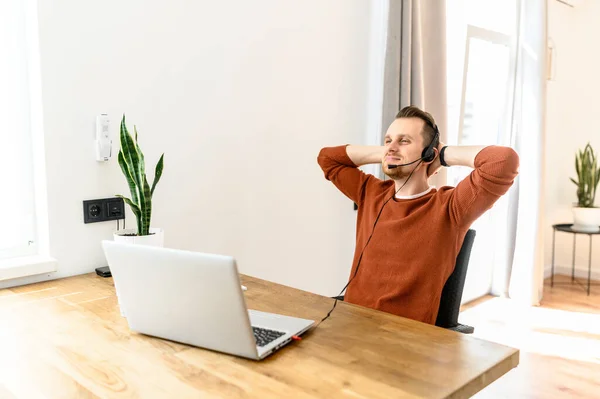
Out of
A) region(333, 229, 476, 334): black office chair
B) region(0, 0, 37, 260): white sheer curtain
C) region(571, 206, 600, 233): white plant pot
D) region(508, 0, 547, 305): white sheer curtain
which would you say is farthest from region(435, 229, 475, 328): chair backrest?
region(571, 206, 600, 233): white plant pot

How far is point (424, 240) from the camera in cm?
189

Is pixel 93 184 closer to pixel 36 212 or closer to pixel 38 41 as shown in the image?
pixel 36 212

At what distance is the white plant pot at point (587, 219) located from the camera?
461 centimetres

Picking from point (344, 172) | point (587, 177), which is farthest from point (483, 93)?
point (344, 172)

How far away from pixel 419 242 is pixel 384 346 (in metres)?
0.66

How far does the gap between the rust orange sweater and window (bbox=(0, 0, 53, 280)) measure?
1132 mm

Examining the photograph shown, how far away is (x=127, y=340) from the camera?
1352 mm

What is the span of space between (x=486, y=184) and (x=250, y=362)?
38.8 inches

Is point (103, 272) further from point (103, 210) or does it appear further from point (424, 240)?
point (424, 240)

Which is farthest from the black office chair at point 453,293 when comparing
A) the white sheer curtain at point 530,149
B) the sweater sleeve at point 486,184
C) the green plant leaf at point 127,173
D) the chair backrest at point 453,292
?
the white sheer curtain at point 530,149

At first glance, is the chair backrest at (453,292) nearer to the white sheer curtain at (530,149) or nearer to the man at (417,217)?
the man at (417,217)

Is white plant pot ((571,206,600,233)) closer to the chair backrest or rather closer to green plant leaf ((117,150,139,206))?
the chair backrest

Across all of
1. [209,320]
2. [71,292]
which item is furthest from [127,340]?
[71,292]

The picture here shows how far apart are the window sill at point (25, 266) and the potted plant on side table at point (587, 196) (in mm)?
4158
